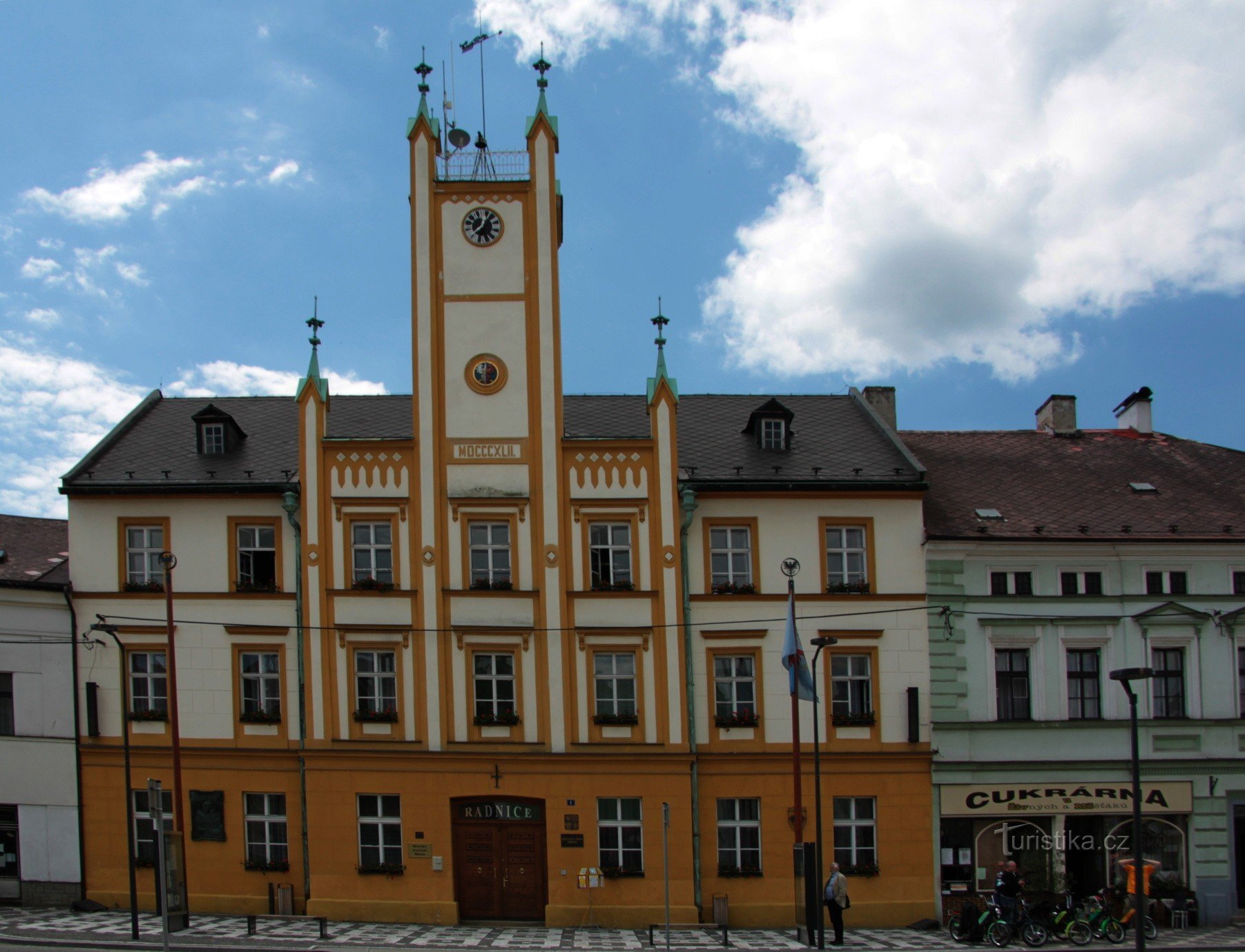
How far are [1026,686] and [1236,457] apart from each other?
1099 cm

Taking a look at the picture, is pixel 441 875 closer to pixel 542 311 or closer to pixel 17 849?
pixel 17 849

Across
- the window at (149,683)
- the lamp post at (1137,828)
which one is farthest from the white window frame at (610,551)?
the lamp post at (1137,828)

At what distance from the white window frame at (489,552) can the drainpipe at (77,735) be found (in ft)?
33.9

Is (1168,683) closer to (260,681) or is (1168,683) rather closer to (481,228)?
(481,228)

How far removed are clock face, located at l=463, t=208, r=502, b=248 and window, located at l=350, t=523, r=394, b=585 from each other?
305 inches

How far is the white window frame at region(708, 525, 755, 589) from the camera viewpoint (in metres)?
29.1

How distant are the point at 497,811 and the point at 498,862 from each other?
121cm

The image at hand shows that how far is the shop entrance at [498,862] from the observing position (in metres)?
27.8

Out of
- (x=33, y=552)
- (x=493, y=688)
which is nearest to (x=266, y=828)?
(x=493, y=688)

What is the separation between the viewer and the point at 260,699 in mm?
28906

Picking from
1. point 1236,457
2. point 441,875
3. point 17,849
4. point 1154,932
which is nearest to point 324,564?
point 441,875

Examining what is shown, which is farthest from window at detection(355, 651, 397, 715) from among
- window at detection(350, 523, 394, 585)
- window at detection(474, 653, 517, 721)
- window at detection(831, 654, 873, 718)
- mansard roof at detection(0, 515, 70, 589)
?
window at detection(831, 654, 873, 718)

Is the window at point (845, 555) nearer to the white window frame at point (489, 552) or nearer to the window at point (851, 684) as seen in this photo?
the window at point (851, 684)

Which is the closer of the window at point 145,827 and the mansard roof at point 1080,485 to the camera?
the window at point 145,827
